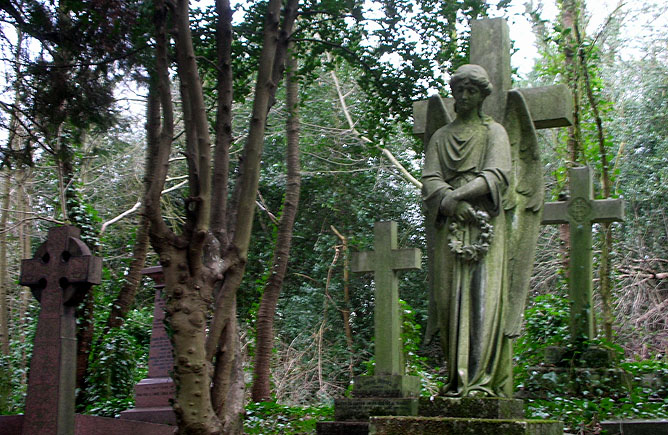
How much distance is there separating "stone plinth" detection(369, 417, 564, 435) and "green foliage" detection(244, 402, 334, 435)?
3.99 metres

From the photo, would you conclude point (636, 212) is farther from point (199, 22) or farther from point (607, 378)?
point (199, 22)

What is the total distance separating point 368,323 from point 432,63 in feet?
33.8

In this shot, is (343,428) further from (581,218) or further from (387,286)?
(581,218)

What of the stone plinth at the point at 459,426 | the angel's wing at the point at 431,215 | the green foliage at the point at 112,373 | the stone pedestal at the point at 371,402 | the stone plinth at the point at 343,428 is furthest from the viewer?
the green foliage at the point at 112,373

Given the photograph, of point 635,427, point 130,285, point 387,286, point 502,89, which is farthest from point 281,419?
point 502,89

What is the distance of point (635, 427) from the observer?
581cm

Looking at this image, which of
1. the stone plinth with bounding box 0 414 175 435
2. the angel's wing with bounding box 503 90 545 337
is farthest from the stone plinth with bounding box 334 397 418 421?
the angel's wing with bounding box 503 90 545 337

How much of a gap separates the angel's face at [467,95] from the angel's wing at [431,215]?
0.99 feet

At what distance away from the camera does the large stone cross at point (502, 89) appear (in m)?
5.61

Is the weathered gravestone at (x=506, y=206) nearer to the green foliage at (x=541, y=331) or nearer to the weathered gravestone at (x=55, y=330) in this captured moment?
the green foliage at (x=541, y=331)

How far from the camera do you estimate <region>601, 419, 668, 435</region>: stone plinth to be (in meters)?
5.66

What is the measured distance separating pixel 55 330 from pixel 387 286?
→ 399 cm

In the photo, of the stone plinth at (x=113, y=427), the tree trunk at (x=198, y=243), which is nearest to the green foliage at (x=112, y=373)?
the stone plinth at (x=113, y=427)

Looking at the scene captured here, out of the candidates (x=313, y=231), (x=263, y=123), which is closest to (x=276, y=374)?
(x=313, y=231)
